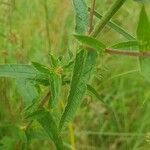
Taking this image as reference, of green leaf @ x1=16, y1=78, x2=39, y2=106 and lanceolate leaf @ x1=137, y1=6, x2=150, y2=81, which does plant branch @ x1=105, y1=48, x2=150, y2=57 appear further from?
green leaf @ x1=16, y1=78, x2=39, y2=106

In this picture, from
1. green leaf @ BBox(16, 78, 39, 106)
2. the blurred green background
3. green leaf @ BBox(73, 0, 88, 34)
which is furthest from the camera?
the blurred green background

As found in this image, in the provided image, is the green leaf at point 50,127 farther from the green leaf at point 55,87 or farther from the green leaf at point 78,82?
the green leaf at point 78,82

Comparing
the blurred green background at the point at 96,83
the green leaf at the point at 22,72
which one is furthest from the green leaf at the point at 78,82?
the blurred green background at the point at 96,83

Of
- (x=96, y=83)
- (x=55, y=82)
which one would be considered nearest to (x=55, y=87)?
(x=55, y=82)

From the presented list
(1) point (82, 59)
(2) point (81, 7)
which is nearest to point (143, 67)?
(1) point (82, 59)

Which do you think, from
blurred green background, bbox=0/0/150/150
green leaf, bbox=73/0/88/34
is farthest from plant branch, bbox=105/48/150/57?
blurred green background, bbox=0/0/150/150

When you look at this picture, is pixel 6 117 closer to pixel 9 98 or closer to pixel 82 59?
pixel 9 98

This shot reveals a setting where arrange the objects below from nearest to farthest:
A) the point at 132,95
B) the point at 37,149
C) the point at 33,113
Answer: the point at 33,113
the point at 37,149
the point at 132,95
